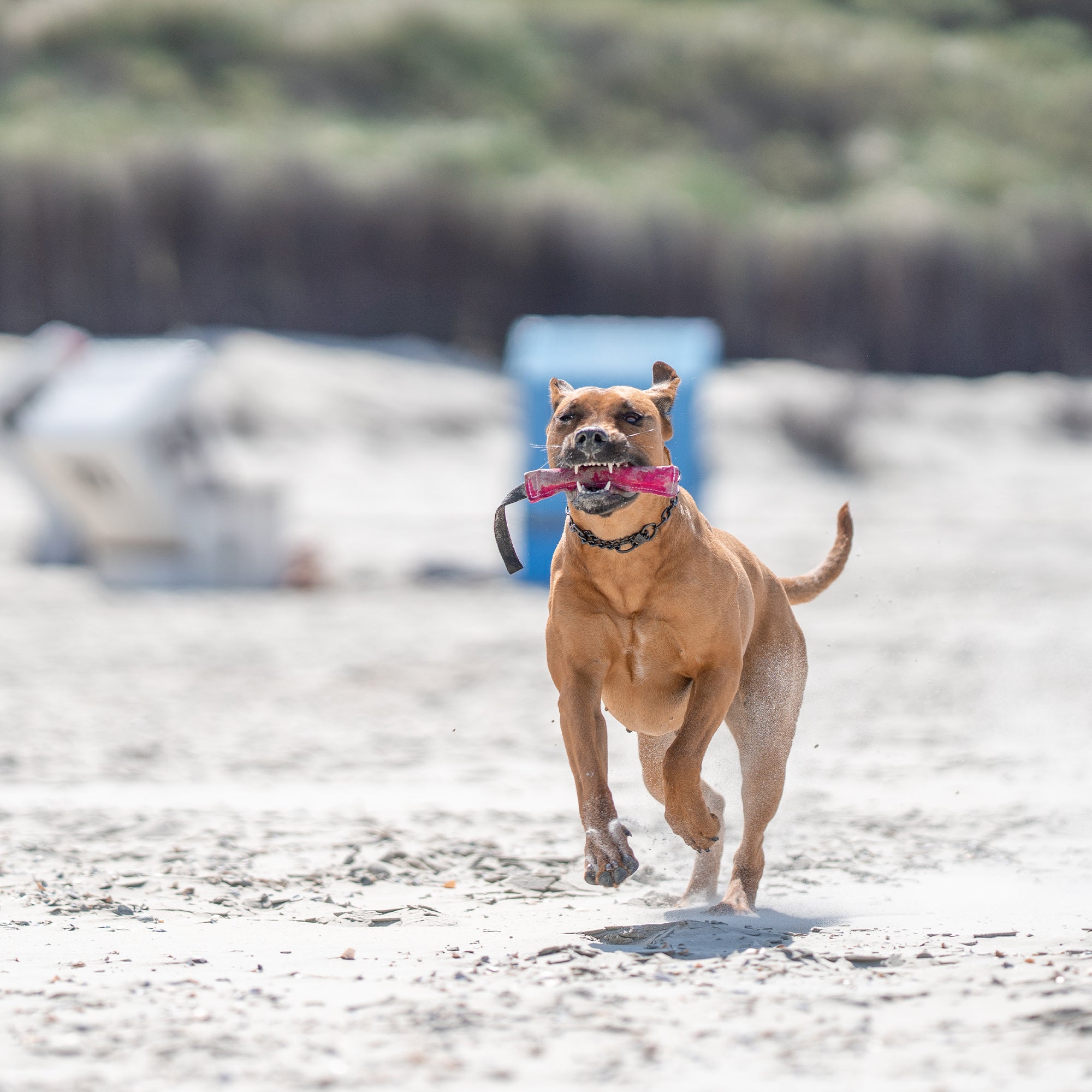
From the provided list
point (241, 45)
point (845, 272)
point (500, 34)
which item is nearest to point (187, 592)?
point (845, 272)

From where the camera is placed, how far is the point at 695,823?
430cm

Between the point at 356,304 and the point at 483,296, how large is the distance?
90.8 inches

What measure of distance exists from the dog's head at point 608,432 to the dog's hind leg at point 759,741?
746mm

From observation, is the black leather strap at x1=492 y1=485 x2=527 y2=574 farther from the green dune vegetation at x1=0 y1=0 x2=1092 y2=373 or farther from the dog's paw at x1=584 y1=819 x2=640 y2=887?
the green dune vegetation at x1=0 y1=0 x2=1092 y2=373

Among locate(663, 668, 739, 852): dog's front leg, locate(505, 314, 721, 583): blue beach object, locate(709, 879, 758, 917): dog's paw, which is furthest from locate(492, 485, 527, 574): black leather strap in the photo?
locate(505, 314, 721, 583): blue beach object

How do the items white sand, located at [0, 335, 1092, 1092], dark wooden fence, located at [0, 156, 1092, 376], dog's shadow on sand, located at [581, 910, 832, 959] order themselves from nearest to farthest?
white sand, located at [0, 335, 1092, 1092], dog's shadow on sand, located at [581, 910, 832, 959], dark wooden fence, located at [0, 156, 1092, 376]

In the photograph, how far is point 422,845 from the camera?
5.62 meters

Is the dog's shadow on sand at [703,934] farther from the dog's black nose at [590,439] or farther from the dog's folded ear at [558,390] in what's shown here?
the dog's folded ear at [558,390]

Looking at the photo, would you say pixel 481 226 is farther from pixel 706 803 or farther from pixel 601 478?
pixel 601 478

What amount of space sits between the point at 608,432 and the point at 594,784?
0.97 meters

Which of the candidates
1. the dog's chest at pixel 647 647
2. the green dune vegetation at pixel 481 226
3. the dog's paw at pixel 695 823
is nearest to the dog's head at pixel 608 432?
the dog's chest at pixel 647 647

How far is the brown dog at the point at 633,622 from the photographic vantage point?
422 cm

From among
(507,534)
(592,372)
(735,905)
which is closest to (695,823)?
(735,905)

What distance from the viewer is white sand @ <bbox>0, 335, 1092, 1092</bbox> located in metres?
3.15
